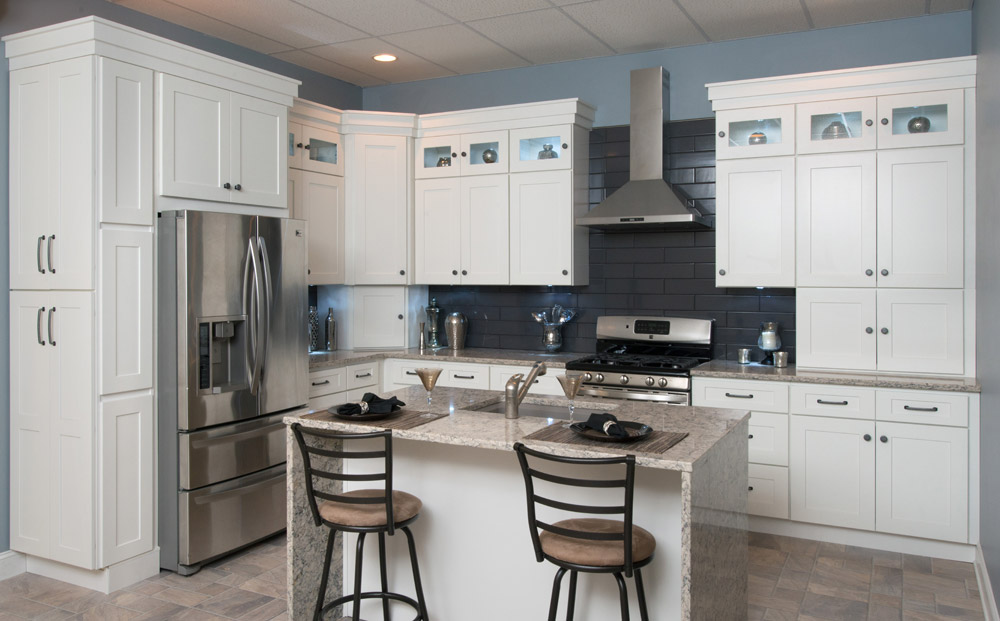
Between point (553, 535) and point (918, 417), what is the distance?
2.45 m

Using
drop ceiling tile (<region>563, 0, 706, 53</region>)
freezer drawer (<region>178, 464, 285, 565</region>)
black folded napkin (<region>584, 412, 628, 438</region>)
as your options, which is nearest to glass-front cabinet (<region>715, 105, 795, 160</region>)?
drop ceiling tile (<region>563, 0, 706, 53</region>)

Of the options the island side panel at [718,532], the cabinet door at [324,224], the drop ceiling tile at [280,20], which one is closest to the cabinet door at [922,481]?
the island side panel at [718,532]

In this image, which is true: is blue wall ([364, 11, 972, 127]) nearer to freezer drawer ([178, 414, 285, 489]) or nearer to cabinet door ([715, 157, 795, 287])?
cabinet door ([715, 157, 795, 287])

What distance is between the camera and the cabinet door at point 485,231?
520 centimetres

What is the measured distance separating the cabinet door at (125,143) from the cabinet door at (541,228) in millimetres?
2353

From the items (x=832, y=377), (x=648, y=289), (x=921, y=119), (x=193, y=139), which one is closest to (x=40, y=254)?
(x=193, y=139)

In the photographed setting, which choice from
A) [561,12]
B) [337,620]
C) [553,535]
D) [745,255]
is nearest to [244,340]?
[337,620]

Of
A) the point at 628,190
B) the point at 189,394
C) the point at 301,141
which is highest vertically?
the point at 301,141

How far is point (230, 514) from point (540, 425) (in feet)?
6.56

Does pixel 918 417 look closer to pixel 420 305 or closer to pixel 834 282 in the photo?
pixel 834 282

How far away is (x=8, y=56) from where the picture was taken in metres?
3.67

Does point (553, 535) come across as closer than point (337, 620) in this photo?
Yes

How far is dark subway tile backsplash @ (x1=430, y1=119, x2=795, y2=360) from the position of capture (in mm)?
4805

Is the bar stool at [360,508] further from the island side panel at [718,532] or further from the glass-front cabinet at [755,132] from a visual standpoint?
the glass-front cabinet at [755,132]
